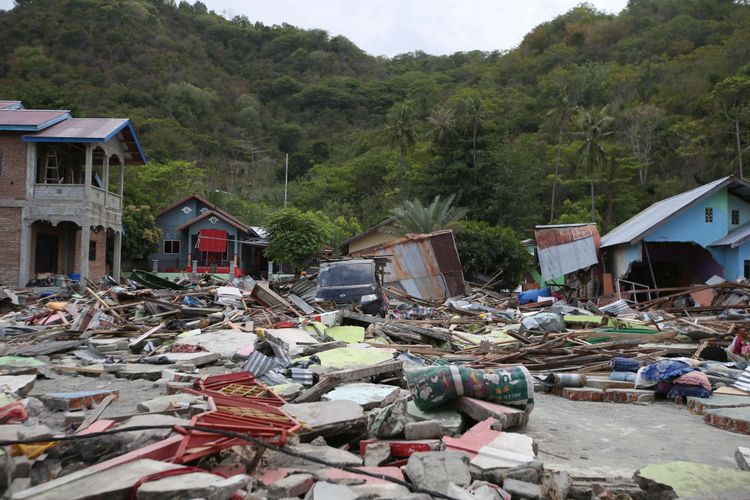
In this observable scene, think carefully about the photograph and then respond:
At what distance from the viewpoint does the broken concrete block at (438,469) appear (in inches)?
149

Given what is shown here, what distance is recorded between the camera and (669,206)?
2630 cm

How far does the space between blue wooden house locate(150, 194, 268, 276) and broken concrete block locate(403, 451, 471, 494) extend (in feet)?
127

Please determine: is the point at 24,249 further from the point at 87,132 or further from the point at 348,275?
the point at 348,275

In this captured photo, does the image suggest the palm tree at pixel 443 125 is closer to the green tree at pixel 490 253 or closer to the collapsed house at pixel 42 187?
the green tree at pixel 490 253

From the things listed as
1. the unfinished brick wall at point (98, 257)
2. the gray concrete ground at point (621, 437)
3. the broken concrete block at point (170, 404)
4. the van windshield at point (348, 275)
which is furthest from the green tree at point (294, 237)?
the broken concrete block at point (170, 404)

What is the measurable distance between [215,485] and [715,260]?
1068 inches

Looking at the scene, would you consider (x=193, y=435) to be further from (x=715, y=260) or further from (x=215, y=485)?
(x=715, y=260)

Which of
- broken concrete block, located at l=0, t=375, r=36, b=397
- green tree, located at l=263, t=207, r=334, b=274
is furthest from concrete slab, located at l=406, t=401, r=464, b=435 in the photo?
green tree, located at l=263, t=207, r=334, b=274

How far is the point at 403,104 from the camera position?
2298 inches

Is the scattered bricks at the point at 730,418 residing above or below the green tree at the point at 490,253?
below

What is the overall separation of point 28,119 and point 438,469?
82.4ft

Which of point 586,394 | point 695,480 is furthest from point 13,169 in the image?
point 695,480

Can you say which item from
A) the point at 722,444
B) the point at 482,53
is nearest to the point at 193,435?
the point at 722,444

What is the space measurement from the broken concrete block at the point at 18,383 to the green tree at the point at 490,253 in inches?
1075
